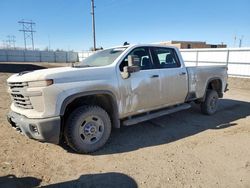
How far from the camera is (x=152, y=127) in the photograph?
533cm

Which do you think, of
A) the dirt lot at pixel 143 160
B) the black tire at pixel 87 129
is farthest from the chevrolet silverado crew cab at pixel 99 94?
the dirt lot at pixel 143 160

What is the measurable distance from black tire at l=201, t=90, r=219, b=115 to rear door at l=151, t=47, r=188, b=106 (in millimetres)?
1117

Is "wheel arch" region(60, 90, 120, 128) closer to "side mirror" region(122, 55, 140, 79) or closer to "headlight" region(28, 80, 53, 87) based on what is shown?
"side mirror" region(122, 55, 140, 79)

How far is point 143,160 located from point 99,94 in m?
1.40

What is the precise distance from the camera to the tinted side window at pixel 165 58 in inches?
196

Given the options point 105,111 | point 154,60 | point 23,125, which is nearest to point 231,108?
point 154,60

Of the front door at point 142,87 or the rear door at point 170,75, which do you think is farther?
the rear door at point 170,75

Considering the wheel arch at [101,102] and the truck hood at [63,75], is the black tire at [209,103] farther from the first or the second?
the truck hood at [63,75]

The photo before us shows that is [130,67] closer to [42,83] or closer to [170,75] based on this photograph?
[170,75]

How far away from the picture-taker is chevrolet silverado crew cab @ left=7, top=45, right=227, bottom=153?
3387 millimetres

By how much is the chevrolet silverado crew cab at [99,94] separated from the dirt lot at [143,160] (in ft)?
1.37

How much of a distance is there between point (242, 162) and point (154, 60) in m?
2.65

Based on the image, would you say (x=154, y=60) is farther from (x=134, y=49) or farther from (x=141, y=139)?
(x=141, y=139)

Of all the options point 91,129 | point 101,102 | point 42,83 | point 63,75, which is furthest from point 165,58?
point 42,83
